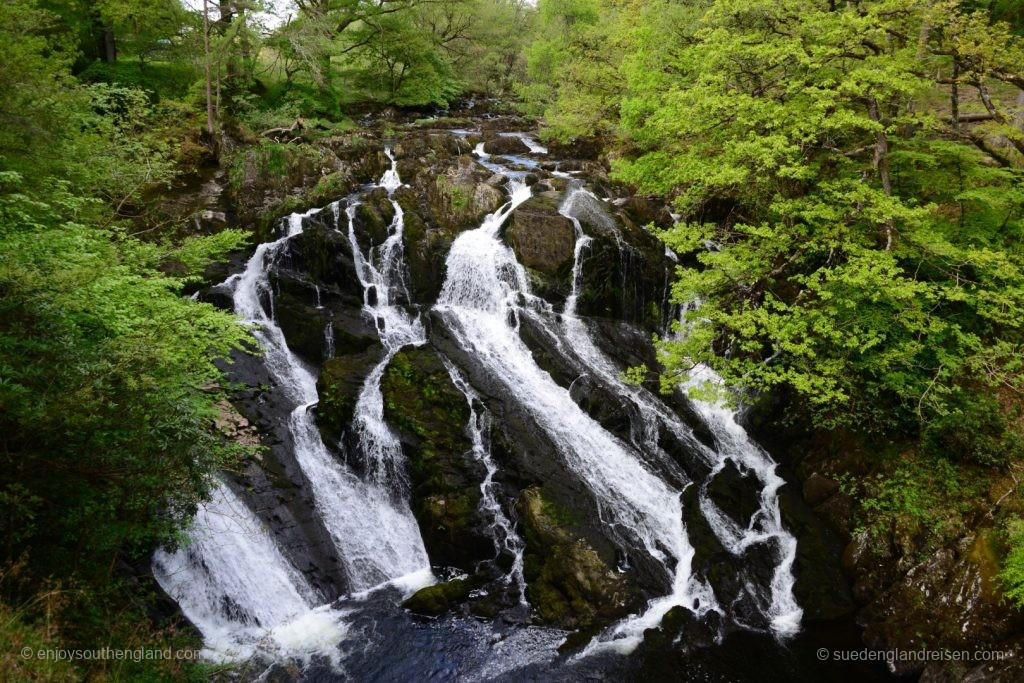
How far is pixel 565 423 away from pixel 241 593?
24.2 ft

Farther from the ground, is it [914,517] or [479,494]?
[479,494]

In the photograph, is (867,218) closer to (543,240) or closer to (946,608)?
(946,608)

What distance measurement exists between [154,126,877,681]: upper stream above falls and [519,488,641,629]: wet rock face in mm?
40

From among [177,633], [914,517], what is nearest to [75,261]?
[177,633]

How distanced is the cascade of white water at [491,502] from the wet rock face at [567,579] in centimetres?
20

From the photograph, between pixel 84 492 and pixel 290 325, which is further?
pixel 290 325

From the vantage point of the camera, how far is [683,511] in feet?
37.1

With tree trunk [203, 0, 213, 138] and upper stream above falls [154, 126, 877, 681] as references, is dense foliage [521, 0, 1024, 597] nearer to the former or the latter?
upper stream above falls [154, 126, 877, 681]

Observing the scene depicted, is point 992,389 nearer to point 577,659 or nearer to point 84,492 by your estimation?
point 577,659

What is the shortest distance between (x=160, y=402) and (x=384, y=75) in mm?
28814

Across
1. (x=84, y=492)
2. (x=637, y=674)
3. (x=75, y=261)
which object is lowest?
(x=637, y=674)

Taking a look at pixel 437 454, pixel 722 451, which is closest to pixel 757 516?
pixel 722 451

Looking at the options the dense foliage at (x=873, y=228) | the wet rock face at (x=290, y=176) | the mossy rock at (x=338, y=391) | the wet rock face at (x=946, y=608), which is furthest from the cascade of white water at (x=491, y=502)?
the wet rock face at (x=290, y=176)

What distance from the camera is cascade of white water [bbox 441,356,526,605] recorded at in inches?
408
